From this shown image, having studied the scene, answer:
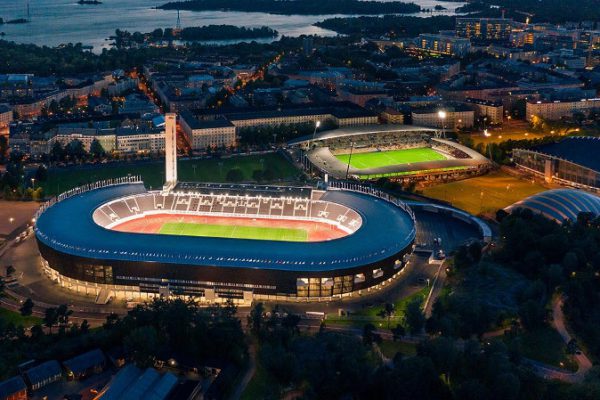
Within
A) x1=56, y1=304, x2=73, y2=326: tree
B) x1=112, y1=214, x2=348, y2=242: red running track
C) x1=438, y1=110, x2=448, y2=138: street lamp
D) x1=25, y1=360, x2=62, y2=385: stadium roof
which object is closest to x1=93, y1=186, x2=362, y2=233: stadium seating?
x1=112, y1=214, x2=348, y2=242: red running track

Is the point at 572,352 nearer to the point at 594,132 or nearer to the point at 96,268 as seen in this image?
the point at 96,268

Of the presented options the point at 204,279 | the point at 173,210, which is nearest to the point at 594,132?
the point at 173,210

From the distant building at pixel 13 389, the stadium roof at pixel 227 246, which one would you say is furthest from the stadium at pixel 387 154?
the distant building at pixel 13 389

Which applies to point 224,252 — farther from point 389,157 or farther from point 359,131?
point 359,131

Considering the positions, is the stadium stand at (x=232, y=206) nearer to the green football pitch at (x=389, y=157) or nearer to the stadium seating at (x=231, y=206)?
the stadium seating at (x=231, y=206)

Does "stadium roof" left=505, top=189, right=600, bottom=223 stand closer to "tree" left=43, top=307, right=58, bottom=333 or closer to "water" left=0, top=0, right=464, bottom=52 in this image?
"tree" left=43, top=307, right=58, bottom=333

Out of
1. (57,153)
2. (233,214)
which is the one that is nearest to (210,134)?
(57,153)
